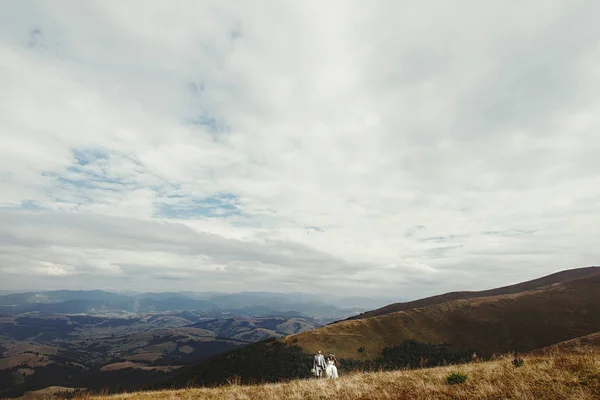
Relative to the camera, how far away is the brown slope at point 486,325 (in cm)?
8225

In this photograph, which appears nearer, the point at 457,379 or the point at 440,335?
the point at 457,379

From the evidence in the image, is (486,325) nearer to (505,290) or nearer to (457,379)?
(505,290)

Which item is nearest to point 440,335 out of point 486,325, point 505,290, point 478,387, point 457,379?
point 486,325

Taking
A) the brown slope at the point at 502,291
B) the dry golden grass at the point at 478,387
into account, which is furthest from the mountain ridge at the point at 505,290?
the dry golden grass at the point at 478,387

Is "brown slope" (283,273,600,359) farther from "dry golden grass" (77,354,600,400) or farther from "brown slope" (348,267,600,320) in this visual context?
"dry golden grass" (77,354,600,400)

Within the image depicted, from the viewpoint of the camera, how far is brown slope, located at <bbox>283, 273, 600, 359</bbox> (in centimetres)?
8225

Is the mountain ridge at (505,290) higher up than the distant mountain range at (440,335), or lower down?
higher up

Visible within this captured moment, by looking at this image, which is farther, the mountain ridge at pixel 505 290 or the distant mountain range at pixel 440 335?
the mountain ridge at pixel 505 290

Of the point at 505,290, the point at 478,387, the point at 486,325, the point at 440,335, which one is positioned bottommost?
the point at 440,335

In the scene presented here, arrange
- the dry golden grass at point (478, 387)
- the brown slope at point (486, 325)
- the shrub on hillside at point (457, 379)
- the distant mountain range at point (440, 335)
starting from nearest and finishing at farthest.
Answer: the dry golden grass at point (478, 387), the shrub on hillside at point (457, 379), the distant mountain range at point (440, 335), the brown slope at point (486, 325)

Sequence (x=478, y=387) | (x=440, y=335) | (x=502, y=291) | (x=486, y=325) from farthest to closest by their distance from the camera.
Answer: (x=502, y=291), (x=486, y=325), (x=440, y=335), (x=478, y=387)

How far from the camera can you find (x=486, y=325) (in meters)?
93.0

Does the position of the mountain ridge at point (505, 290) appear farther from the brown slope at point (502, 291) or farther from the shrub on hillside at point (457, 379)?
the shrub on hillside at point (457, 379)

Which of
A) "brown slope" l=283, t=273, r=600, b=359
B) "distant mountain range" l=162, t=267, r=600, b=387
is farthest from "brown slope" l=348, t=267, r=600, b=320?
"brown slope" l=283, t=273, r=600, b=359
